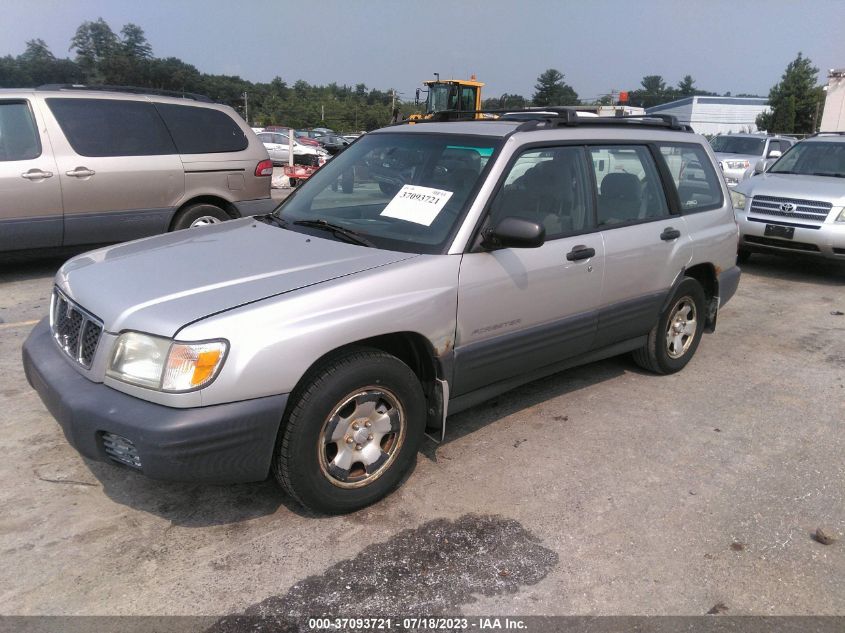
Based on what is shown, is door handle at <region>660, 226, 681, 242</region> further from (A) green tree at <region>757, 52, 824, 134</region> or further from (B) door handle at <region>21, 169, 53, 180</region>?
(A) green tree at <region>757, 52, 824, 134</region>

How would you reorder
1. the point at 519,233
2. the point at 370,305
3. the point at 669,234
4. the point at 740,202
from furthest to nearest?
the point at 740,202, the point at 669,234, the point at 519,233, the point at 370,305

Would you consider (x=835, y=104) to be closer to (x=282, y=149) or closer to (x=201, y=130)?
(x=282, y=149)

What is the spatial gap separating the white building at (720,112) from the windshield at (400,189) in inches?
1651

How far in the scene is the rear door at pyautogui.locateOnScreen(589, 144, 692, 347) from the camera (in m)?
4.10

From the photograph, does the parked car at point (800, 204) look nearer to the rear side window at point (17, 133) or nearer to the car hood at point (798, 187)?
the car hood at point (798, 187)

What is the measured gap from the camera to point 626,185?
169 inches

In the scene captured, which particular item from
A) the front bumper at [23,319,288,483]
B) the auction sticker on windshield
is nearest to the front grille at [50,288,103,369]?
the front bumper at [23,319,288,483]

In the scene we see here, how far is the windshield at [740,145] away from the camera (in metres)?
16.1

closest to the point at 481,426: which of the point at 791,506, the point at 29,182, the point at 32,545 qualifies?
the point at 791,506

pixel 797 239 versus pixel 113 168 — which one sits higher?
pixel 113 168

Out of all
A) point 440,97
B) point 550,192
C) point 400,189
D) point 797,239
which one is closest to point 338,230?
point 400,189

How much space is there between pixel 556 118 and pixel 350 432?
2.30 m

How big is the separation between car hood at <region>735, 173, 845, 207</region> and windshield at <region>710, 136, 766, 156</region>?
26.0ft

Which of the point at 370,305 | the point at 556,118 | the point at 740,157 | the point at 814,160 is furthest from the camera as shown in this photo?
the point at 740,157
